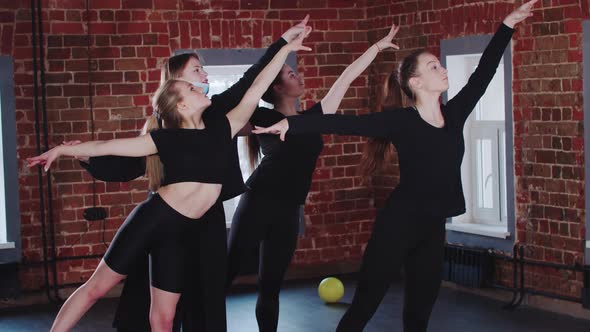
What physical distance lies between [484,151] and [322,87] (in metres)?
1.42

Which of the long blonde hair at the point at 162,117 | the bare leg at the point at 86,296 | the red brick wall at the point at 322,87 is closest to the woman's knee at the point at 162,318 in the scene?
the bare leg at the point at 86,296

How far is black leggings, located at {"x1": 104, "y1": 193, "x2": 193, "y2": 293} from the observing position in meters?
4.76

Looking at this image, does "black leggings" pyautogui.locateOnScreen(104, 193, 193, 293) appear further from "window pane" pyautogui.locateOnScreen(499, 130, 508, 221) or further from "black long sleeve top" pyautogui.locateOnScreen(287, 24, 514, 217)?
"window pane" pyautogui.locateOnScreen(499, 130, 508, 221)

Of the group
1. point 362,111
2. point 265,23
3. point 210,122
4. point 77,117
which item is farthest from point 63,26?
point 210,122

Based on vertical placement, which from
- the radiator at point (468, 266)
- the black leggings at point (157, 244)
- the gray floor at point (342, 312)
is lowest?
the gray floor at point (342, 312)

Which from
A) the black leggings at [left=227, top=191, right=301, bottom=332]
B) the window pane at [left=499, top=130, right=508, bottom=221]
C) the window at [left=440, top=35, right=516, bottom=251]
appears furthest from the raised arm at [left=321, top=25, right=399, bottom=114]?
the window pane at [left=499, top=130, right=508, bottom=221]

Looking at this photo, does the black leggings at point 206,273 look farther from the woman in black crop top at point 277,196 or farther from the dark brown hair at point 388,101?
the dark brown hair at point 388,101

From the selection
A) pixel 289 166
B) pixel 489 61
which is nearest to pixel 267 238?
pixel 289 166

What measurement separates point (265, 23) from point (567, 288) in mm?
3083

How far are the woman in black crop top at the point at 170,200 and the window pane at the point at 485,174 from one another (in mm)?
3255

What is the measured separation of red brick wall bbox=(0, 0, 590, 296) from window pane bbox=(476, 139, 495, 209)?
0.57 metres

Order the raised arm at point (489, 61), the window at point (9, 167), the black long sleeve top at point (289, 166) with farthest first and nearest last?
1. the window at point (9, 167)
2. the black long sleeve top at point (289, 166)
3. the raised arm at point (489, 61)

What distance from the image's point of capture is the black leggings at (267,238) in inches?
220

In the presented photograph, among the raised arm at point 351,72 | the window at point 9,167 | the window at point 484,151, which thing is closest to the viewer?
the raised arm at point 351,72
